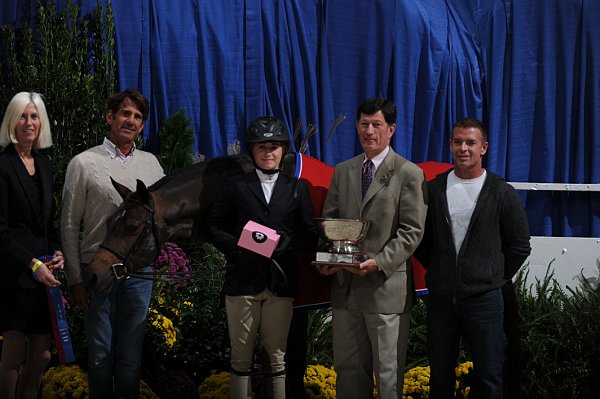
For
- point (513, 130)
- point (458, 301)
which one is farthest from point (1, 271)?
point (513, 130)

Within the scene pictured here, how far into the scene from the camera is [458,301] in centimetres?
308

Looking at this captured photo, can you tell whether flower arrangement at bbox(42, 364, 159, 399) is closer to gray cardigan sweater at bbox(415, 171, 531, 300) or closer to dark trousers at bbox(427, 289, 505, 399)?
dark trousers at bbox(427, 289, 505, 399)

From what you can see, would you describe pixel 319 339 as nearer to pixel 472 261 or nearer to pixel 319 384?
→ pixel 319 384

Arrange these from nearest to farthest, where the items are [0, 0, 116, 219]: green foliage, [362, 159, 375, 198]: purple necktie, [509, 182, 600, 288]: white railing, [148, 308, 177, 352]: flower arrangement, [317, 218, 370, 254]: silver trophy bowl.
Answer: [317, 218, 370, 254]: silver trophy bowl, [362, 159, 375, 198]: purple necktie, [148, 308, 177, 352]: flower arrangement, [509, 182, 600, 288]: white railing, [0, 0, 116, 219]: green foliage

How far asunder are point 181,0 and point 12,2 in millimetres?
1486

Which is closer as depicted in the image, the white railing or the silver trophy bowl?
the silver trophy bowl

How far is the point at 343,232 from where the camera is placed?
9.75 ft

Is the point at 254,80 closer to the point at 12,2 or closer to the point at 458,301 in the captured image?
the point at 12,2

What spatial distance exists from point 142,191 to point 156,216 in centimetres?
18

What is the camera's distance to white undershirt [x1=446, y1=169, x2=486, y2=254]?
3117 millimetres

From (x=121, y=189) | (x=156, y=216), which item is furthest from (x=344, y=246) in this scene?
(x=121, y=189)

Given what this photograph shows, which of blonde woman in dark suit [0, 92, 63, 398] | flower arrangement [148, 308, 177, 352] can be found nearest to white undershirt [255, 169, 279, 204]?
blonde woman in dark suit [0, 92, 63, 398]

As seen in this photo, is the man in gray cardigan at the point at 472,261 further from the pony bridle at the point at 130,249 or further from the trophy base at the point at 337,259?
the pony bridle at the point at 130,249

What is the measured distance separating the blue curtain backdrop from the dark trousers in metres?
2.87
